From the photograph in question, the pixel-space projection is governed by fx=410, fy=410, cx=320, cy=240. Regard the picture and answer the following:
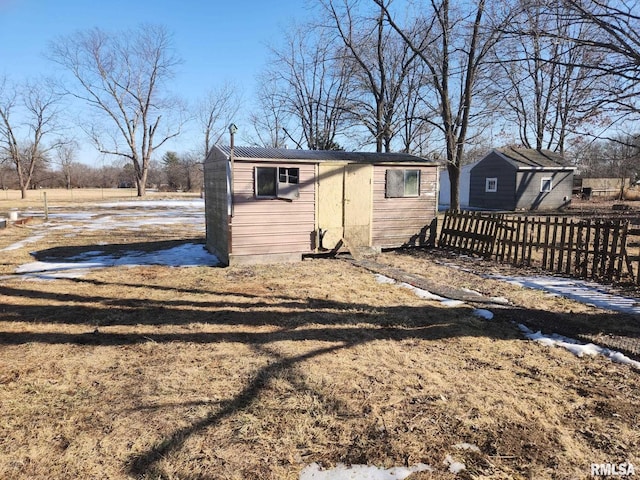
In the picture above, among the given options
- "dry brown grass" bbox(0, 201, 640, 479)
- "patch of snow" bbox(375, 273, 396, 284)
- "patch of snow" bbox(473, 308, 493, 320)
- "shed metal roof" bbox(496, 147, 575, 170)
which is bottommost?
"dry brown grass" bbox(0, 201, 640, 479)

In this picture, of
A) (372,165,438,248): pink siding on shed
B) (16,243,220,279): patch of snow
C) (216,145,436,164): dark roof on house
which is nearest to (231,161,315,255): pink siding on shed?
(216,145,436,164): dark roof on house

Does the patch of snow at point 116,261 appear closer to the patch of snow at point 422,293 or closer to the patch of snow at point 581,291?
the patch of snow at point 422,293

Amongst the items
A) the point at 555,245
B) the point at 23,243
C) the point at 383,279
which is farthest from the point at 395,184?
the point at 23,243

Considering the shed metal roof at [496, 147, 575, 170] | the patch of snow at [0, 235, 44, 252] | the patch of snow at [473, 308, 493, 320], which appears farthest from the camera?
the shed metal roof at [496, 147, 575, 170]

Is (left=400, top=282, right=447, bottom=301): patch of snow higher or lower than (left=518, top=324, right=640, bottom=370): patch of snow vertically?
higher

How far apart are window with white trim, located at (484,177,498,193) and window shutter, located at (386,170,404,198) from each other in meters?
17.9

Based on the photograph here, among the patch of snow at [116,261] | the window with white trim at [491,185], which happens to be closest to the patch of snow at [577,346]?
the patch of snow at [116,261]

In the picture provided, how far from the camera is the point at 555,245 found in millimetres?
8141

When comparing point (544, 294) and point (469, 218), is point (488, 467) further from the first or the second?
point (469, 218)

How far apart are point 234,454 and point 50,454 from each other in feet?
3.95

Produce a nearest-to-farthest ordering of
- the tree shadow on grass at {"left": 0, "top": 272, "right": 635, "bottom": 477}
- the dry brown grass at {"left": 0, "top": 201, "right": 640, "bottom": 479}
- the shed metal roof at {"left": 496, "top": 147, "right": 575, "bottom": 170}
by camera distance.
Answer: the dry brown grass at {"left": 0, "top": 201, "right": 640, "bottom": 479}
the tree shadow on grass at {"left": 0, "top": 272, "right": 635, "bottom": 477}
the shed metal roof at {"left": 496, "top": 147, "right": 575, "bottom": 170}

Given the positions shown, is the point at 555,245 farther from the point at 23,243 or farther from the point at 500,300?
the point at 23,243

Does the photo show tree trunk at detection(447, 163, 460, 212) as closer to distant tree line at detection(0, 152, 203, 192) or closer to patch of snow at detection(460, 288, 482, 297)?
patch of snow at detection(460, 288, 482, 297)

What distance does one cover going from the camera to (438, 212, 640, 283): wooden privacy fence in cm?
732
